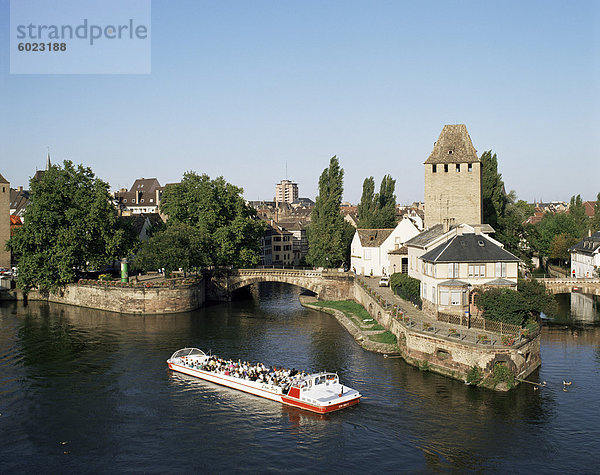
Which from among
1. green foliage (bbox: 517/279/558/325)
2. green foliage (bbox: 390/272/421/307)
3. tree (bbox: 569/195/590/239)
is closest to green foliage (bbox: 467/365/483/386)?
green foliage (bbox: 517/279/558/325)

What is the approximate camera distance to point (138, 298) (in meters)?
78.3

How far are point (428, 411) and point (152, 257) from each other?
2123 inches

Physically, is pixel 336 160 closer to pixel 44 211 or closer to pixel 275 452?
pixel 44 211

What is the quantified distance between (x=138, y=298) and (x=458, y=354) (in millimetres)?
48793

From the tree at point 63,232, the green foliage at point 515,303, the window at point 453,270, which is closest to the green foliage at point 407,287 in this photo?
the window at point 453,270

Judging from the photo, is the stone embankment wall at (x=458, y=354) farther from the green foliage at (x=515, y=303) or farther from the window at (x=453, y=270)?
the window at (x=453, y=270)

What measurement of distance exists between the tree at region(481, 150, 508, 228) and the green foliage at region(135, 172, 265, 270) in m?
37.7

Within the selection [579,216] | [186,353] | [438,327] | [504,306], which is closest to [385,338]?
[438,327]

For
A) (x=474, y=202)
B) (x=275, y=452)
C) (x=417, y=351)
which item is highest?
(x=474, y=202)

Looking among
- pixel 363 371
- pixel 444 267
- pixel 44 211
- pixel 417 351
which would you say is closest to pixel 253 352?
pixel 363 371

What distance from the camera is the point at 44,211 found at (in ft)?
271

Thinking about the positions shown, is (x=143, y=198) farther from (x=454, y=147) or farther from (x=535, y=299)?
(x=535, y=299)

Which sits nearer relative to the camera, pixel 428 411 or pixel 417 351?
pixel 428 411

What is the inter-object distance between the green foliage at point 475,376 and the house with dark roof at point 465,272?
1037 cm
